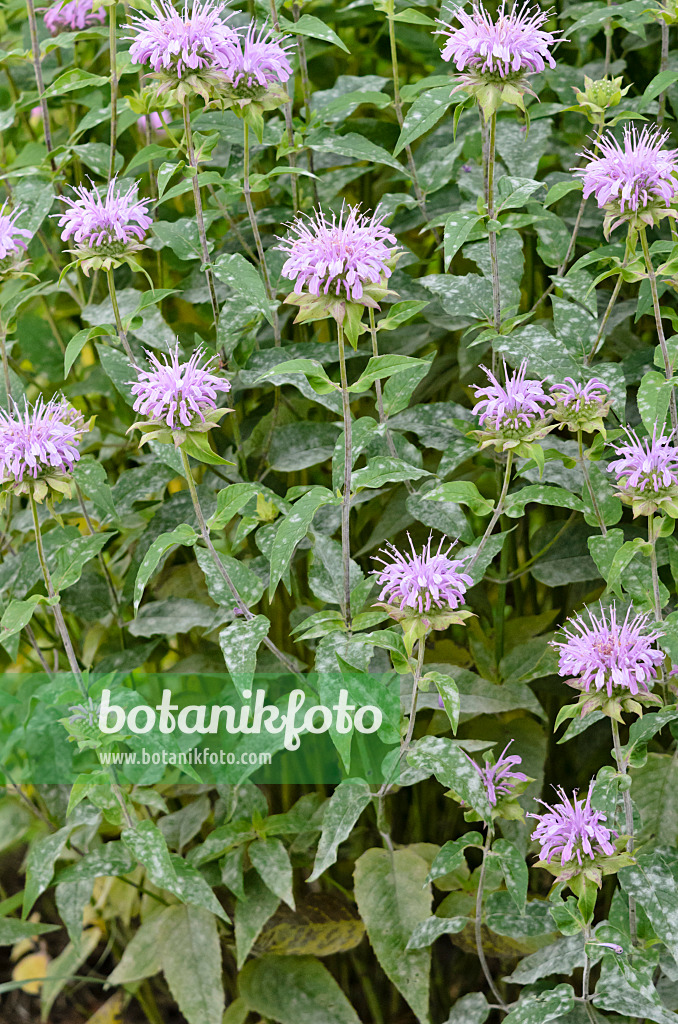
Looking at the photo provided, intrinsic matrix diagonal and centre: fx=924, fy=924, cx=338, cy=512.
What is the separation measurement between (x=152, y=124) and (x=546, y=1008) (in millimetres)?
1091

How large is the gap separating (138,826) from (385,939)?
0.28 metres

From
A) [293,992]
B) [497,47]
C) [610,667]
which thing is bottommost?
[293,992]

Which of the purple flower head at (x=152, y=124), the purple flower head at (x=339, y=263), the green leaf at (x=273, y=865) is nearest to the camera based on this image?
the purple flower head at (x=339, y=263)

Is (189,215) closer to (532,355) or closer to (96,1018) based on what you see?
(532,355)

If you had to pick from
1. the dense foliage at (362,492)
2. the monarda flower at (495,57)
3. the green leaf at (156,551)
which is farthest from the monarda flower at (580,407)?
the green leaf at (156,551)

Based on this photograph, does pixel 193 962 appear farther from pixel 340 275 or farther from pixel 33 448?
pixel 340 275

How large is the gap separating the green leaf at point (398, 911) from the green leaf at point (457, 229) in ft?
1.98

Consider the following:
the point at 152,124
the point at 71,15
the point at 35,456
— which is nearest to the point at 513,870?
the point at 35,456

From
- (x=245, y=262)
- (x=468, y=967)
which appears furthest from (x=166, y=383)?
(x=468, y=967)

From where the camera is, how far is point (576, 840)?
29.4 inches

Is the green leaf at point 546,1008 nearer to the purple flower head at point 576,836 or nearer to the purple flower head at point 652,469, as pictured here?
the purple flower head at point 576,836

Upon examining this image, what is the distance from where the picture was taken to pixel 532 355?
2.88 ft

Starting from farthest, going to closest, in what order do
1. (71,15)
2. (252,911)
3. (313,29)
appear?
(71,15) < (252,911) < (313,29)

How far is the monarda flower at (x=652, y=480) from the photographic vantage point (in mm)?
753
